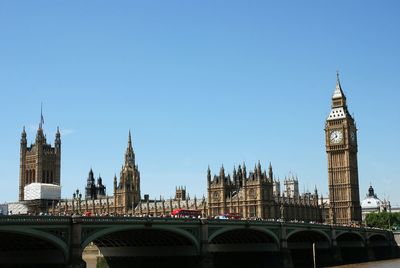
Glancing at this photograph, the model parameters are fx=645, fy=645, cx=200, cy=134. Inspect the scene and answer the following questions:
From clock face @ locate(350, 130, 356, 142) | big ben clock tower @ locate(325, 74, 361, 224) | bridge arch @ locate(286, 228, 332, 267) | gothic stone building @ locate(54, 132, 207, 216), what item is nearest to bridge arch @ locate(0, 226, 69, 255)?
bridge arch @ locate(286, 228, 332, 267)

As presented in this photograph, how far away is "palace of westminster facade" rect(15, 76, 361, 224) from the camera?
138875mm

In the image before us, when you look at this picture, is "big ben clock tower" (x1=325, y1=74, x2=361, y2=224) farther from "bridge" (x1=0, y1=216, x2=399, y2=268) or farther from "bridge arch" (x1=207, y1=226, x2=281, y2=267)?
"bridge arch" (x1=207, y1=226, x2=281, y2=267)

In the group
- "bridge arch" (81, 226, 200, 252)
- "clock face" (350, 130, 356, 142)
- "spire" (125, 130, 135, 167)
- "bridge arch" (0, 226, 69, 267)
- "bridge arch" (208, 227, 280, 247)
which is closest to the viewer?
"bridge arch" (0, 226, 69, 267)

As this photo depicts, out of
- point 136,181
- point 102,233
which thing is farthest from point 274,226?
point 136,181

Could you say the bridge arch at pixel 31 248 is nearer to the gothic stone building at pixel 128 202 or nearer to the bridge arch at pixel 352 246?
the bridge arch at pixel 352 246

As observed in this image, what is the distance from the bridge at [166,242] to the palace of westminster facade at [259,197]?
105 ft

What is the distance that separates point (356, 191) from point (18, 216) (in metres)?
126

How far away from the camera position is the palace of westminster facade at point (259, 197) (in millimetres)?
138875

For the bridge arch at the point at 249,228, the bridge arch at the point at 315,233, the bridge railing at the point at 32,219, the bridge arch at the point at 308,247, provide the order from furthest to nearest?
the bridge arch at the point at 308,247
the bridge arch at the point at 315,233
the bridge arch at the point at 249,228
the bridge railing at the point at 32,219

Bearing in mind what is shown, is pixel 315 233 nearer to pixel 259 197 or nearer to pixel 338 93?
pixel 259 197

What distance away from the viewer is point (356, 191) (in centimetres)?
16175

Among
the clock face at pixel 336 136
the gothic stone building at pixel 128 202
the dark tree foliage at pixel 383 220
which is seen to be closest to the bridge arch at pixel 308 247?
the gothic stone building at pixel 128 202

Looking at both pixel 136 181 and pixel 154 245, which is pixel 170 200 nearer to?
pixel 136 181

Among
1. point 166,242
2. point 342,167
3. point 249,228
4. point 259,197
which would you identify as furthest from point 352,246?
point 342,167
